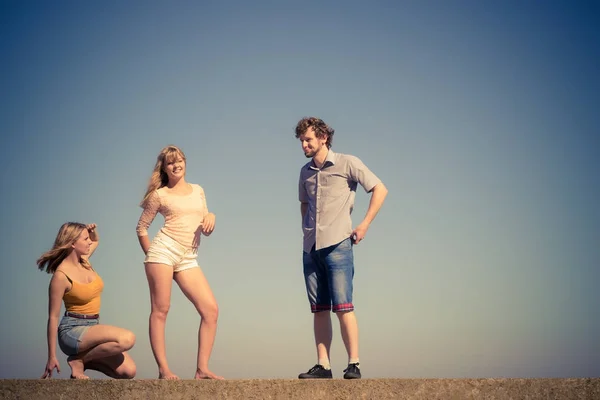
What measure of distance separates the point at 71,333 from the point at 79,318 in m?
0.18

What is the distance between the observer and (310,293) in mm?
7609

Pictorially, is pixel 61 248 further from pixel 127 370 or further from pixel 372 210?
pixel 372 210

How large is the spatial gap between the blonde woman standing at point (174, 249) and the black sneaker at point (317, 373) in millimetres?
858

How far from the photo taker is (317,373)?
24.3ft

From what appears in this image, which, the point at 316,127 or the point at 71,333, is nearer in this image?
the point at 71,333

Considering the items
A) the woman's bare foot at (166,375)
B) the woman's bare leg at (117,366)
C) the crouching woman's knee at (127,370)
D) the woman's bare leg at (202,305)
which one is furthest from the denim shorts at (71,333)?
the woman's bare leg at (202,305)

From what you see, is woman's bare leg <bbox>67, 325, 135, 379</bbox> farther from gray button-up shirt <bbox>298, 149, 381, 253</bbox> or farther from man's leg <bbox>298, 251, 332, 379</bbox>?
gray button-up shirt <bbox>298, 149, 381, 253</bbox>

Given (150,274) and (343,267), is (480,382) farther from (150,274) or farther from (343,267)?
(150,274)

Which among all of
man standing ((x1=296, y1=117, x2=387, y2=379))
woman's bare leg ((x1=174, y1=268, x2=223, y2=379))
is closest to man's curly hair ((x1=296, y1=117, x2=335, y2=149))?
man standing ((x1=296, y1=117, x2=387, y2=379))

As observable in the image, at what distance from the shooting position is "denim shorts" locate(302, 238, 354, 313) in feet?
24.1

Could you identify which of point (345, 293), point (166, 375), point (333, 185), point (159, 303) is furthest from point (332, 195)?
point (166, 375)

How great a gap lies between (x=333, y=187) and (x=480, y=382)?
7.70 feet

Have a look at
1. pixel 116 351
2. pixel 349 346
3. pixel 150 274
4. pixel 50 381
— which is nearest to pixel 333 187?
pixel 349 346

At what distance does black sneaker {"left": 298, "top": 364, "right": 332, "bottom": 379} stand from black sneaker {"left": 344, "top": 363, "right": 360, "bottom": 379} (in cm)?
26
